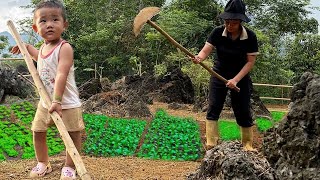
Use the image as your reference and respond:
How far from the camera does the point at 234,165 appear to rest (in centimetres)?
323

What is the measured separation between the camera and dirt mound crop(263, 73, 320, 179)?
3.53m

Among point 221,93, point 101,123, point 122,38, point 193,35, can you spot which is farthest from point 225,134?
point 122,38

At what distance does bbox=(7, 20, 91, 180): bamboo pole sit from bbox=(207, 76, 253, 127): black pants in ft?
6.25

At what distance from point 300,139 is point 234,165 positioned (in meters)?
0.74

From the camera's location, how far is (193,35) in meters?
20.8

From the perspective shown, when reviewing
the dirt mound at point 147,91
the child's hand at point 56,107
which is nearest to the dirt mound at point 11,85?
the dirt mound at point 147,91

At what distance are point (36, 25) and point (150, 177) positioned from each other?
1872mm

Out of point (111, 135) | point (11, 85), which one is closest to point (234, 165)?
point (111, 135)

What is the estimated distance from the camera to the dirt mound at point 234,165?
10.5 feet

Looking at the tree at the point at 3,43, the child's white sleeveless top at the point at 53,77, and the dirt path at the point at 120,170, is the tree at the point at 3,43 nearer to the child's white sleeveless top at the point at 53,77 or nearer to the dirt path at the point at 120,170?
the dirt path at the point at 120,170

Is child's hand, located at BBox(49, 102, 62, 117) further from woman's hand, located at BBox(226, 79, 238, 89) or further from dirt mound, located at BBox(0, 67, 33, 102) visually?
dirt mound, located at BBox(0, 67, 33, 102)

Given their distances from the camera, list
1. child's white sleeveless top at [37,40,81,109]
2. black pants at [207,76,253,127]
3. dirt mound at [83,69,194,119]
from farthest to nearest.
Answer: dirt mound at [83,69,194,119], black pants at [207,76,253,127], child's white sleeveless top at [37,40,81,109]

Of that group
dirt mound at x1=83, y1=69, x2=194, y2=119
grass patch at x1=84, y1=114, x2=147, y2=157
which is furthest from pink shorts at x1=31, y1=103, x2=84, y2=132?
dirt mound at x1=83, y1=69, x2=194, y2=119

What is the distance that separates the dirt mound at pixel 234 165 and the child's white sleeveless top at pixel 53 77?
1276mm
